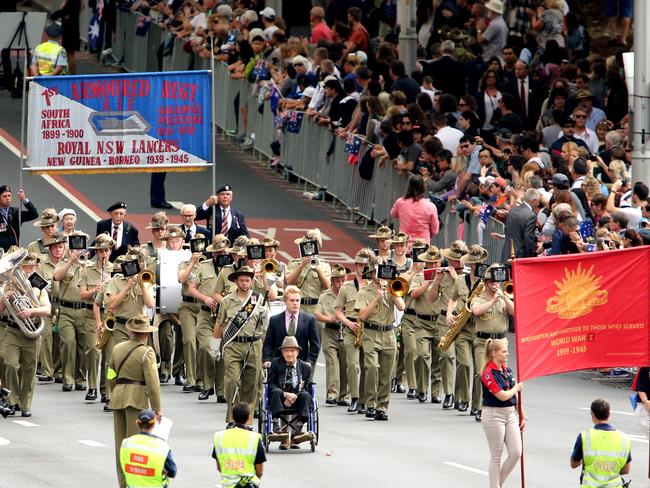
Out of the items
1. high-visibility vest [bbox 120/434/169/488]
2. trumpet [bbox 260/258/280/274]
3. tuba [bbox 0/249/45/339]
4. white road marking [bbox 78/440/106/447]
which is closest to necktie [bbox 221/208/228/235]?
trumpet [bbox 260/258/280/274]

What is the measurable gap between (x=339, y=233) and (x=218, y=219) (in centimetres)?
536

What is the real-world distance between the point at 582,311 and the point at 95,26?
28.3m

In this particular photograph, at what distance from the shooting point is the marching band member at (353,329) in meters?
23.3

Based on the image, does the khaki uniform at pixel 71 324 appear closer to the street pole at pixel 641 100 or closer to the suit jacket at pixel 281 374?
the suit jacket at pixel 281 374

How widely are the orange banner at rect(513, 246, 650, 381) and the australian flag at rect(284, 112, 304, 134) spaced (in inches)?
627

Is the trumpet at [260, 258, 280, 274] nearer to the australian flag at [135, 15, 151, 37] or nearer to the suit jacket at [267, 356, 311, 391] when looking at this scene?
the suit jacket at [267, 356, 311, 391]

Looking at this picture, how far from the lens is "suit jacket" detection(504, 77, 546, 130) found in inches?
1252

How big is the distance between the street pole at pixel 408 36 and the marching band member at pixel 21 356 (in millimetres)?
14112

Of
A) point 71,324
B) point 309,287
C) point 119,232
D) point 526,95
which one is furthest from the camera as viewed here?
point 526,95

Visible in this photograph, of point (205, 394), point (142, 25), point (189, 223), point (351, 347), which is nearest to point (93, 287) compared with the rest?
point (205, 394)

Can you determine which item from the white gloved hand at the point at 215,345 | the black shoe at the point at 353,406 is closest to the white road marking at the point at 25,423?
the white gloved hand at the point at 215,345

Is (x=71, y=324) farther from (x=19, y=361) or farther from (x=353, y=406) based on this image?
(x=353, y=406)

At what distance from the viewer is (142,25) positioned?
138 feet

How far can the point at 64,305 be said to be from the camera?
24531 millimetres
